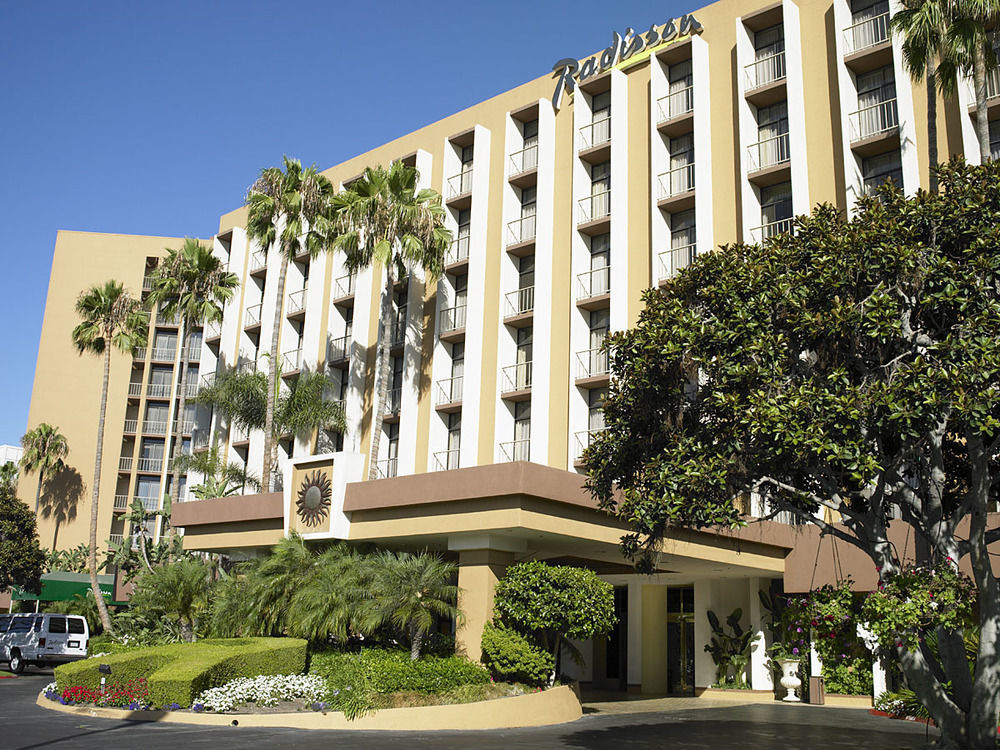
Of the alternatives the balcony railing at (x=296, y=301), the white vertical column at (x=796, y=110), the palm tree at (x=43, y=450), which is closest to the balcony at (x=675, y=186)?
the white vertical column at (x=796, y=110)

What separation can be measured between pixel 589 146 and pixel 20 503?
37.8 metres

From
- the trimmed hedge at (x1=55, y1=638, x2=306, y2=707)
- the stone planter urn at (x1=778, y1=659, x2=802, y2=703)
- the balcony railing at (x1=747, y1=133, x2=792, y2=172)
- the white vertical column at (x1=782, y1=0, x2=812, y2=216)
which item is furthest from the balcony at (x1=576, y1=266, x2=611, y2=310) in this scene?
the trimmed hedge at (x1=55, y1=638, x2=306, y2=707)

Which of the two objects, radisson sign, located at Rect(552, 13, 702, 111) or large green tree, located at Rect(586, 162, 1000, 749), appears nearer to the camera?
large green tree, located at Rect(586, 162, 1000, 749)

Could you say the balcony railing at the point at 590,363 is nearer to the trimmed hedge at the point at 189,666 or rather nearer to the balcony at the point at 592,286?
the balcony at the point at 592,286

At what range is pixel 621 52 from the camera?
113ft

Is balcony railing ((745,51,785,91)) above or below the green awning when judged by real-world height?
A: above

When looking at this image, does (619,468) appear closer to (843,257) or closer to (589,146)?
(843,257)

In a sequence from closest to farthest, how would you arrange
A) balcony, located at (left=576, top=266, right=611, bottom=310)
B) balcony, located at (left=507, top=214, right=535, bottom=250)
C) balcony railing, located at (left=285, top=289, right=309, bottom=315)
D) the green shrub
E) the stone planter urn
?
1. the green shrub
2. the stone planter urn
3. balcony, located at (left=576, top=266, right=611, bottom=310)
4. balcony, located at (left=507, top=214, right=535, bottom=250)
5. balcony railing, located at (left=285, top=289, right=309, bottom=315)

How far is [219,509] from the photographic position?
29.3 m

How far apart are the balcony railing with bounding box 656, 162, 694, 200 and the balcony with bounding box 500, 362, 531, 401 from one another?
804 cm

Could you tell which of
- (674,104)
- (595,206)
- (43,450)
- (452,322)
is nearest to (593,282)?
(595,206)

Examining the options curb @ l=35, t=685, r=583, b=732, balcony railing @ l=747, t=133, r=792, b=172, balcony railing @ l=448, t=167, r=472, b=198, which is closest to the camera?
curb @ l=35, t=685, r=583, b=732

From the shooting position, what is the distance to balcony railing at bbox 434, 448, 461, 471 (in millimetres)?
35188

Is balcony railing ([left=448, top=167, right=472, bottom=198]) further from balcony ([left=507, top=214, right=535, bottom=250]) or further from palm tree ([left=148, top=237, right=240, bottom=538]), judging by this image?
palm tree ([left=148, top=237, right=240, bottom=538])
